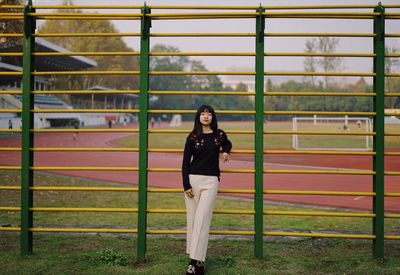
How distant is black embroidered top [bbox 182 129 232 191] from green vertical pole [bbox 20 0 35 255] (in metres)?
1.94

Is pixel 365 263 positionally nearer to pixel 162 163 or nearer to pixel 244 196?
pixel 244 196

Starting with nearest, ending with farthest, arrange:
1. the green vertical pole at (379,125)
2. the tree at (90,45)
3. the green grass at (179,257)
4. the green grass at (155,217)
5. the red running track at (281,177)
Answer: the green grass at (179,257) → the green vertical pole at (379,125) → the green grass at (155,217) → the red running track at (281,177) → the tree at (90,45)

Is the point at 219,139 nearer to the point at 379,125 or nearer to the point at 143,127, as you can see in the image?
the point at 143,127

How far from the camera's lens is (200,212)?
4.14m

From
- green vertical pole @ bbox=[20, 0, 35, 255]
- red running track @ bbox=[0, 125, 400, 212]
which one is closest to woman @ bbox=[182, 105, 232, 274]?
green vertical pole @ bbox=[20, 0, 35, 255]

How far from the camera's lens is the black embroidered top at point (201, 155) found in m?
4.20

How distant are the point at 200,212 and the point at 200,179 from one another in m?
0.33

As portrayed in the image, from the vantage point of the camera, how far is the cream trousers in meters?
4.10

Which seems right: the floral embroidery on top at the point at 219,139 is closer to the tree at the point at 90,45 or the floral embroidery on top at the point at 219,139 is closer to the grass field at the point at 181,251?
the grass field at the point at 181,251

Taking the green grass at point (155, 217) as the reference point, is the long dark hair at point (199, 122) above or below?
above

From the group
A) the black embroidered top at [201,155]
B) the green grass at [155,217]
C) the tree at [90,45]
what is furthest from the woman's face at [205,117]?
the tree at [90,45]

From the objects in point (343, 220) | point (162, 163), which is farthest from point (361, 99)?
point (343, 220)

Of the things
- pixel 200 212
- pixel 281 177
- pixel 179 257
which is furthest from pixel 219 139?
pixel 281 177

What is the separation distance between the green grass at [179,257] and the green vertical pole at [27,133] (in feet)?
1.22
